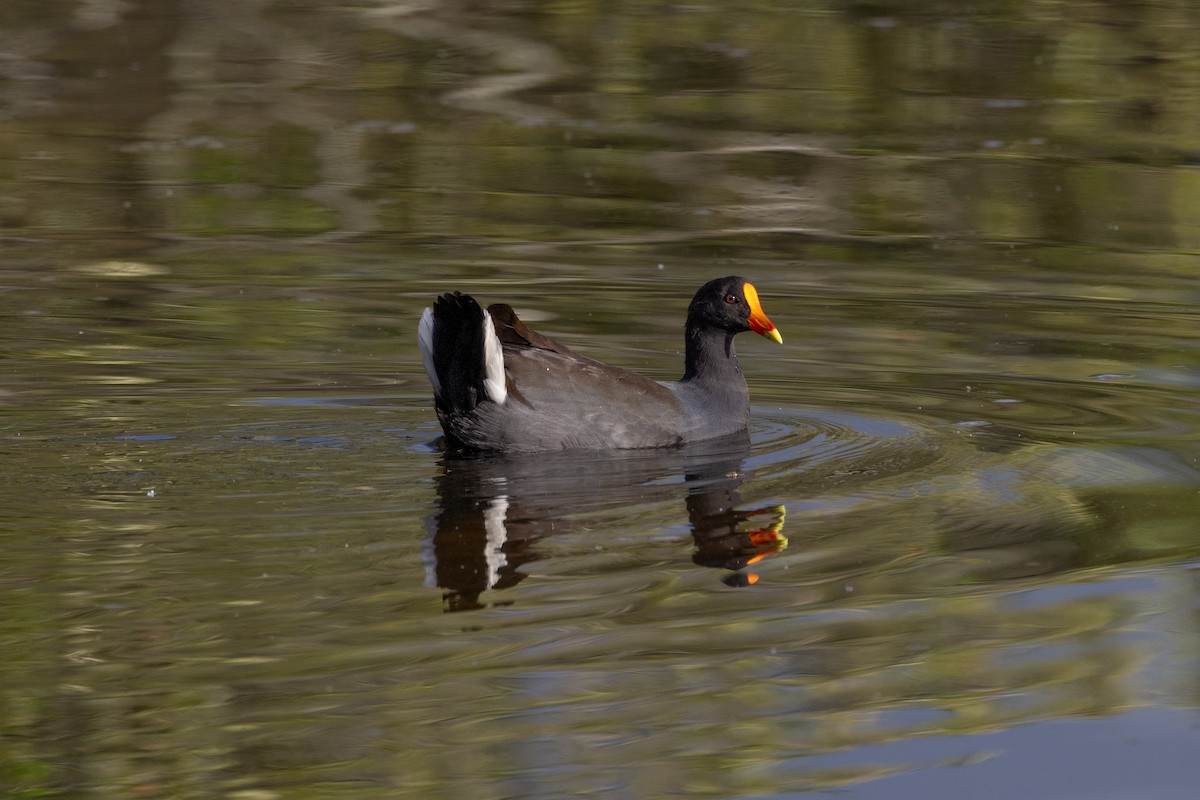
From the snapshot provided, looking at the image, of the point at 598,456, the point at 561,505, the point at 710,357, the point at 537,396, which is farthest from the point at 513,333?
the point at 561,505

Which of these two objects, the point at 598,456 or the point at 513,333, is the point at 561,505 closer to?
the point at 598,456

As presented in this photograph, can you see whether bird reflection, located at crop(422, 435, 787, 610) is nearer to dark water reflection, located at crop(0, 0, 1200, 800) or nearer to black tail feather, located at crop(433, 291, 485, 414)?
dark water reflection, located at crop(0, 0, 1200, 800)

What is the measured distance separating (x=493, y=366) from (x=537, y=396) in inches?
10.6

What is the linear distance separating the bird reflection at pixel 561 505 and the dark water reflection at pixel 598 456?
0.03 meters

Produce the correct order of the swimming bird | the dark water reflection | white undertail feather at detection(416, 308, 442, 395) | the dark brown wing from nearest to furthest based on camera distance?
the dark water reflection, the swimming bird, white undertail feather at detection(416, 308, 442, 395), the dark brown wing

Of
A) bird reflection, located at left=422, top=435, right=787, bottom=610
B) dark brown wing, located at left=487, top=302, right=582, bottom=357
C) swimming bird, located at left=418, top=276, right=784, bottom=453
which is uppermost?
dark brown wing, located at left=487, top=302, right=582, bottom=357

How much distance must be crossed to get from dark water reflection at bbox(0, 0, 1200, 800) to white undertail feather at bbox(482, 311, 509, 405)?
11.2 inches

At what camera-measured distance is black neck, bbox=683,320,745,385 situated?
8.20 metres

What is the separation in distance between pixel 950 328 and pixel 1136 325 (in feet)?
3.42

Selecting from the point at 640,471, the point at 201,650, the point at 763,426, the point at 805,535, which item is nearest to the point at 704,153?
the point at 763,426

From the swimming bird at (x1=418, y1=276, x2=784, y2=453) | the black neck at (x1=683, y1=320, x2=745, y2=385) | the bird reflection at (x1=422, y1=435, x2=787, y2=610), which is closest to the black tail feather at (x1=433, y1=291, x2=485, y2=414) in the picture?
the swimming bird at (x1=418, y1=276, x2=784, y2=453)

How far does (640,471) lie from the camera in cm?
738

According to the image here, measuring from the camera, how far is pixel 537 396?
7594 millimetres

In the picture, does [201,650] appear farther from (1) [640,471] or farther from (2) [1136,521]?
(2) [1136,521]
